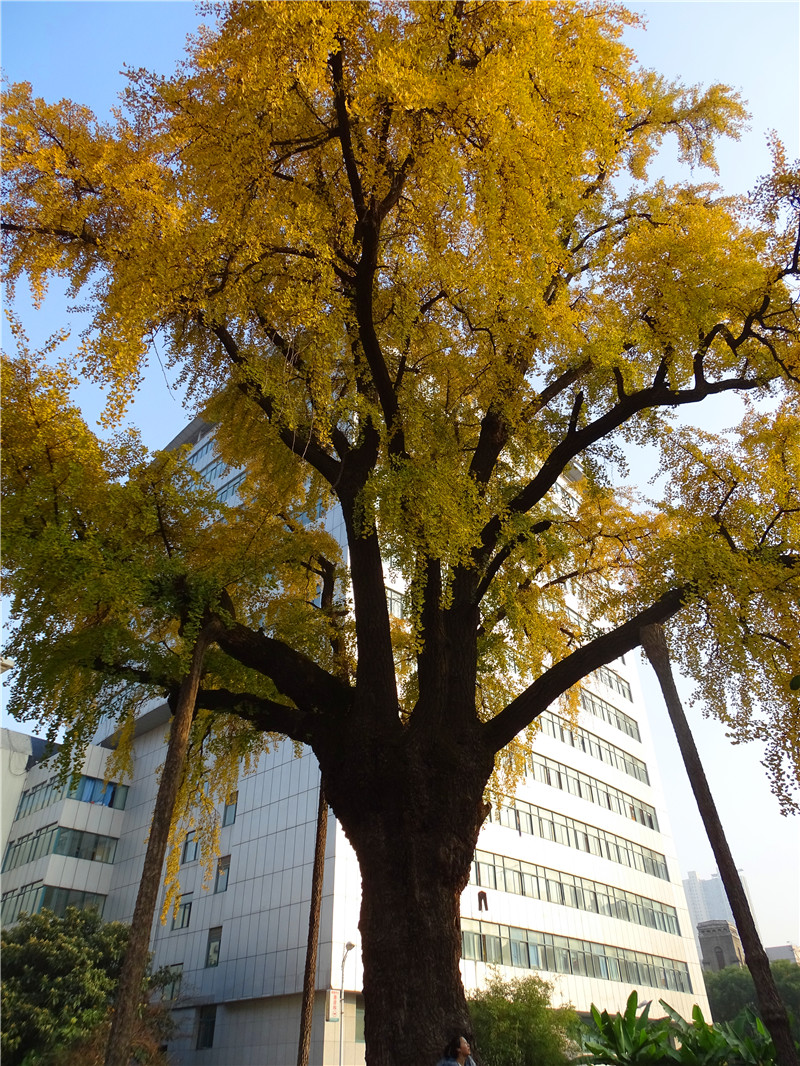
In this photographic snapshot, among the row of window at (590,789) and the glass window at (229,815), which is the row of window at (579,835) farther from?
the glass window at (229,815)

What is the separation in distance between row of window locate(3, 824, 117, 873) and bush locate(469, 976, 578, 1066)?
18848mm

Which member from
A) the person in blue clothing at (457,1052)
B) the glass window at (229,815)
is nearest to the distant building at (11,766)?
the glass window at (229,815)

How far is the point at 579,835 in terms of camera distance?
97.5 feet

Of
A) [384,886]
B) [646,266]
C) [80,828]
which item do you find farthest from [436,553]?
[80,828]

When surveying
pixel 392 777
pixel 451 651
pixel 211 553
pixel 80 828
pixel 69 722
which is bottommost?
pixel 392 777

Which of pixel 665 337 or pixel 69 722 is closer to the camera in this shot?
pixel 69 722

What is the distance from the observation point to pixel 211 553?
348 inches

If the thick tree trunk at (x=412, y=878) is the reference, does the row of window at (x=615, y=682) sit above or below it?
above

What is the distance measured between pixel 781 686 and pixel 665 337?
3.96 metres

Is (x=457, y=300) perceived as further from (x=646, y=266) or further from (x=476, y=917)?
(x=476, y=917)

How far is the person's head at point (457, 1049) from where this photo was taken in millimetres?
5652

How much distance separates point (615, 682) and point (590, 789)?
26.5 feet

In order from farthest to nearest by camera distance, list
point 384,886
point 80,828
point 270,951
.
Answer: point 80,828, point 270,951, point 384,886

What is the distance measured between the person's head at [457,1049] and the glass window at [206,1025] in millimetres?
21617
